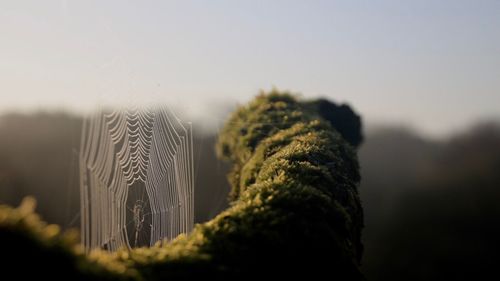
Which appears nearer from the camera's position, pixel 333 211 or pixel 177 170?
pixel 333 211

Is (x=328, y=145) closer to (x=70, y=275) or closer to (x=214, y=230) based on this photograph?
(x=214, y=230)

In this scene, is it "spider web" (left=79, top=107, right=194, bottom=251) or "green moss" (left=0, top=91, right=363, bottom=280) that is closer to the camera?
"green moss" (left=0, top=91, right=363, bottom=280)

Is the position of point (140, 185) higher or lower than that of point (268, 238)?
higher

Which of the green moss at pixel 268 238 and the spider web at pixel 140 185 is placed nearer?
the green moss at pixel 268 238

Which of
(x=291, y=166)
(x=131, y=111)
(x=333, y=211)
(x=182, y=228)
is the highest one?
(x=131, y=111)

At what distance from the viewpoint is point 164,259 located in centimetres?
350

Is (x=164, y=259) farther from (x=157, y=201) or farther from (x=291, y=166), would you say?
(x=157, y=201)

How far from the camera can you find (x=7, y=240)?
8.98 feet

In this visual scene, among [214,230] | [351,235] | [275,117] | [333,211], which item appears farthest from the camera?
[275,117]

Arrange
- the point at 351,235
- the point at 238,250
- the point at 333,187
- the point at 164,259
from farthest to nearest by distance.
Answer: the point at 333,187
the point at 351,235
the point at 238,250
the point at 164,259

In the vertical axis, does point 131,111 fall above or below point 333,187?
above

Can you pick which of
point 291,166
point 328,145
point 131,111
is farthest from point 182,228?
point 291,166

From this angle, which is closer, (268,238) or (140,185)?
(268,238)

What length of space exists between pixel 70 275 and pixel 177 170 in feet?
24.5
